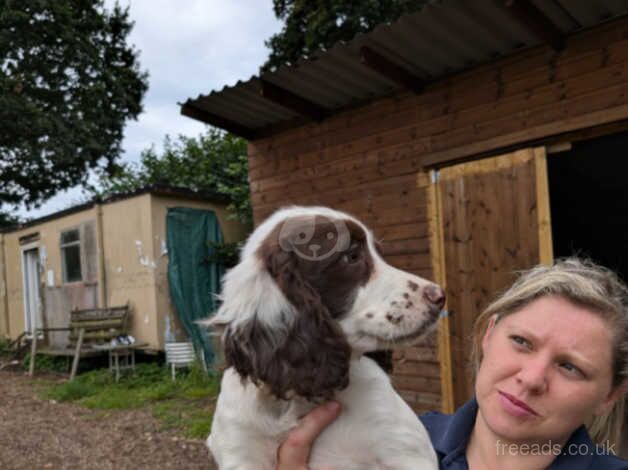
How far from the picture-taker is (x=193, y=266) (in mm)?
10688

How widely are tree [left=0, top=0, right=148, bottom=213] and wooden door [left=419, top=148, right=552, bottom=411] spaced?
55.7 ft

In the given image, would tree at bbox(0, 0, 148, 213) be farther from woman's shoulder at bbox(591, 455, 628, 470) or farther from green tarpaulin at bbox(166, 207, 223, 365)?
woman's shoulder at bbox(591, 455, 628, 470)

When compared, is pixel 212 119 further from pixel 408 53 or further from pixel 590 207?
pixel 590 207

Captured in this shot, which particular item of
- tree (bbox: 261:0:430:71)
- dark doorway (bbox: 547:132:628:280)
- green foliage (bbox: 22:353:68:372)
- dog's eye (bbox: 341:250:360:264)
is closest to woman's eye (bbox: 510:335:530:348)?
dog's eye (bbox: 341:250:360:264)

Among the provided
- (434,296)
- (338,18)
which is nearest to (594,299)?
(434,296)

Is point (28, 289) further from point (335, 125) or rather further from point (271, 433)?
point (271, 433)

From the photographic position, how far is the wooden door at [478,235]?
4801mm

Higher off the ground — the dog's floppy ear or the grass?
the dog's floppy ear

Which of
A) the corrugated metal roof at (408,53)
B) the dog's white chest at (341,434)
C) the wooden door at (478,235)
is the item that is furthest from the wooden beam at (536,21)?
the dog's white chest at (341,434)

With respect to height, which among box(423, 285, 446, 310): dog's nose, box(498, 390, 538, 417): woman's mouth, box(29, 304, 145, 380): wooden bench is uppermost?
box(423, 285, 446, 310): dog's nose

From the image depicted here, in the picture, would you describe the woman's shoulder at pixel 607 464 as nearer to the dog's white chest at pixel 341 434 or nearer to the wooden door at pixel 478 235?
the dog's white chest at pixel 341 434

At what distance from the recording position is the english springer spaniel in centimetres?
177

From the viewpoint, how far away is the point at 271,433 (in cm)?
181

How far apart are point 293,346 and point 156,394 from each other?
7241mm
